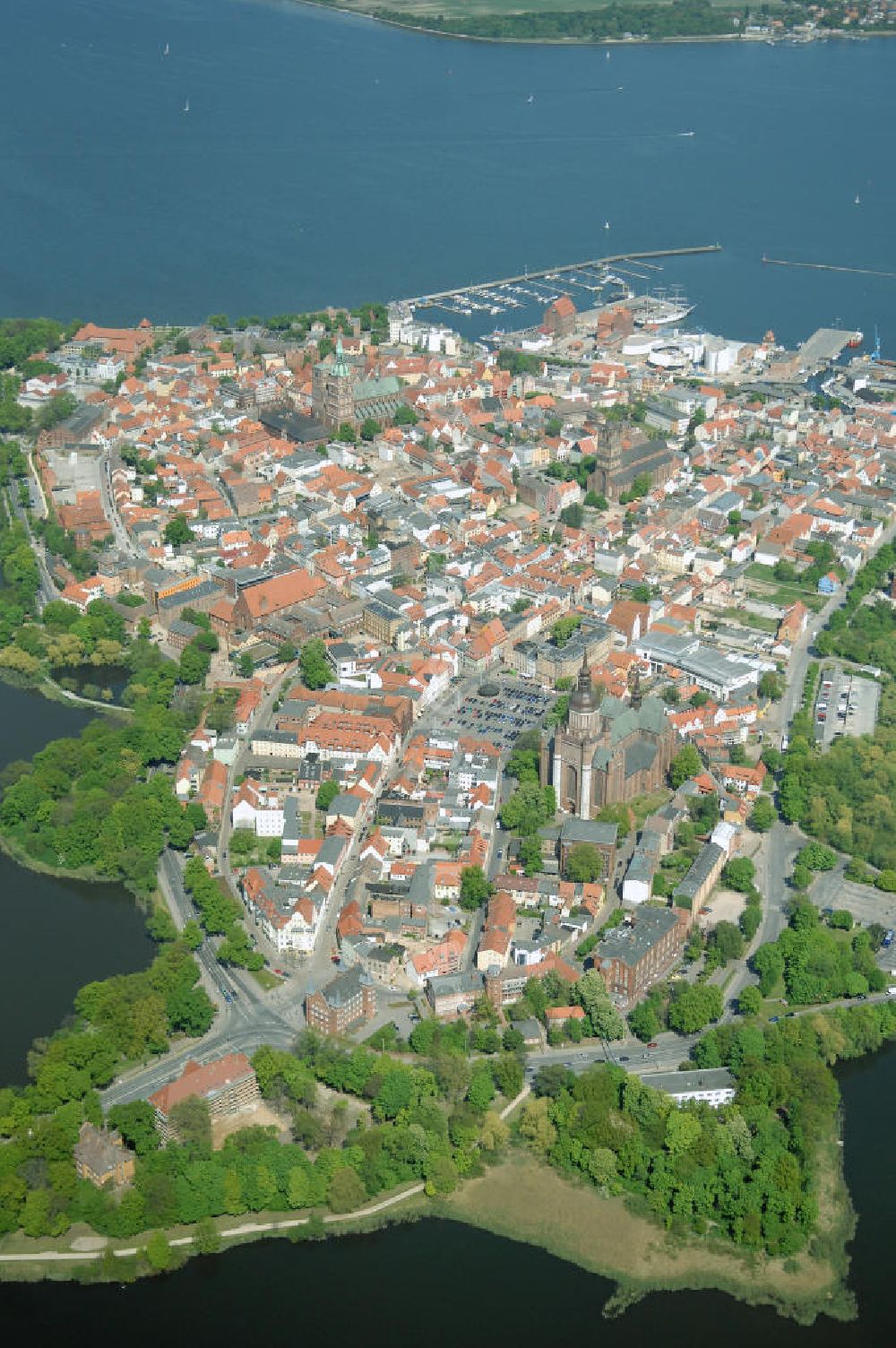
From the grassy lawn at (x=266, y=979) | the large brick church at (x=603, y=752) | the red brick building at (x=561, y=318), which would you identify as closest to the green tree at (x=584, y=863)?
the large brick church at (x=603, y=752)

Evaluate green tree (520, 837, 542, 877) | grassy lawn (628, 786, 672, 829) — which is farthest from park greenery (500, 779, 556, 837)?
grassy lawn (628, 786, 672, 829)

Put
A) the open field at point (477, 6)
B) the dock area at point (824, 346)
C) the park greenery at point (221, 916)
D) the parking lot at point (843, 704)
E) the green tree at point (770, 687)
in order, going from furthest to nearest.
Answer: the open field at point (477, 6) < the dock area at point (824, 346) < the green tree at point (770, 687) < the parking lot at point (843, 704) < the park greenery at point (221, 916)

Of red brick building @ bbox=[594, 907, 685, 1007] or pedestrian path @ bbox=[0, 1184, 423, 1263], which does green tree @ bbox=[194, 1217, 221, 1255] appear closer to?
pedestrian path @ bbox=[0, 1184, 423, 1263]

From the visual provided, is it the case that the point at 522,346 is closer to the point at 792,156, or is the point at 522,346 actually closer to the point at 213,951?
the point at 792,156

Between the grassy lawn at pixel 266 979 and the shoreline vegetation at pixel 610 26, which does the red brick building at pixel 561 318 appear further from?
the shoreline vegetation at pixel 610 26

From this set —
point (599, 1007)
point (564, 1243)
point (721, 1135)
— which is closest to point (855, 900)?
point (599, 1007)

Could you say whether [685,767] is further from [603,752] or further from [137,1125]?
[137,1125]
